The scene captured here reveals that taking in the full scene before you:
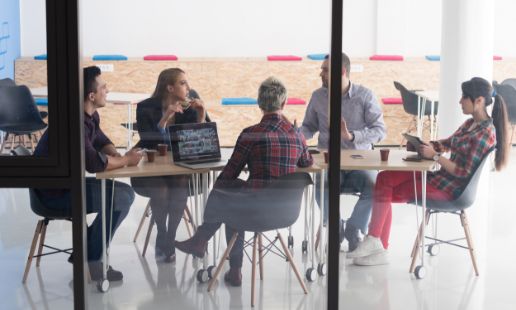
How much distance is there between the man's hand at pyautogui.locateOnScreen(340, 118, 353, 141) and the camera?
4.03 meters

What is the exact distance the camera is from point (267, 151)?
13.4 ft

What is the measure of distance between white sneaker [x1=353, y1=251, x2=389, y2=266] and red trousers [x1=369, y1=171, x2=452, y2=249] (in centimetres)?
5

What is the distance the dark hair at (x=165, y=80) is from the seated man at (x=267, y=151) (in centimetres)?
38

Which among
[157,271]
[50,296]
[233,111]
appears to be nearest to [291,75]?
[233,111]

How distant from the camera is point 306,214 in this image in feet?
13.5

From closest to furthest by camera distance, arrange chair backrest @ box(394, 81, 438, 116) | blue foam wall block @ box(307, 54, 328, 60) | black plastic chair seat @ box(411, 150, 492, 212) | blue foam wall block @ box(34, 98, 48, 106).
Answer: blue foam wall block @ box(34, 98, 48, 106)
blue foam wall block @ box(307, 54, 328, 60)
chair backrest @ box(394, 81, 438, 116)
black plastic chair seat @ box(411, 150, 492, 212)

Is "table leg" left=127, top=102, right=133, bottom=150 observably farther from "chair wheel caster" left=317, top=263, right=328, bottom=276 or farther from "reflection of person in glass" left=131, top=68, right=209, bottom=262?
"chair wheel caster" left=317, top=263, right=328, bottom=276

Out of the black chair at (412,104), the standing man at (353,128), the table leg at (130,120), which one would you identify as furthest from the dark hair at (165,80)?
the black chair at (412,104)

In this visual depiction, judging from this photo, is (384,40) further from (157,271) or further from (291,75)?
(157,271)

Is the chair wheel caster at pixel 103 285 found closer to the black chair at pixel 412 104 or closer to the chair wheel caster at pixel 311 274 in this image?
the chair wheel caster at pixel 311 274

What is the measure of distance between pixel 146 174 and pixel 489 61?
5.43 ft

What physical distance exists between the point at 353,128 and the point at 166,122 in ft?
2.77

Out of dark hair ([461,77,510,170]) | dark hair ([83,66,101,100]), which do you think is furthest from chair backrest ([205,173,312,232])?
dark hair ([461,77,510,170])

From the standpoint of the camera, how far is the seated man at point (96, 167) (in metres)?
3.95
